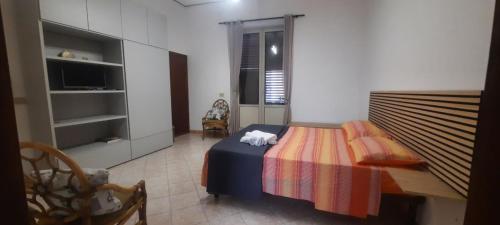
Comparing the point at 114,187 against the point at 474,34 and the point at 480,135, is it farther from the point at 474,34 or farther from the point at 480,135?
the point at 474,34

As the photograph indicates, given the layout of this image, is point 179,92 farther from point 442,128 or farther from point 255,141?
point 442,128

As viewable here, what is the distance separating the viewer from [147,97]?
3490mm

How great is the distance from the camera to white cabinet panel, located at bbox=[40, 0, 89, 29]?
225 cm

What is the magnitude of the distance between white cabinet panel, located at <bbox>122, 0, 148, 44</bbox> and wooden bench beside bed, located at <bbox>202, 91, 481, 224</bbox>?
245 centimetres

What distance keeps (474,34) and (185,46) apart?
480 centimetres

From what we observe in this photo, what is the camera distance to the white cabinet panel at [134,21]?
120 inches

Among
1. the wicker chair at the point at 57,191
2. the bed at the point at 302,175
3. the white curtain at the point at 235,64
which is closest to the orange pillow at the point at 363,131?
the bed at the point at 302,175

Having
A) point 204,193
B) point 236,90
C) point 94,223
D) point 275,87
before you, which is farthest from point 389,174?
point 236,90

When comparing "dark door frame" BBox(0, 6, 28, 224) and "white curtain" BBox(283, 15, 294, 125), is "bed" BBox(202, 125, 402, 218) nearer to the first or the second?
"dark door frame" BBox(0, 6, 28, 224)

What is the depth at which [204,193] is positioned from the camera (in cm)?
231

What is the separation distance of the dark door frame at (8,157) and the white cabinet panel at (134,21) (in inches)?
123

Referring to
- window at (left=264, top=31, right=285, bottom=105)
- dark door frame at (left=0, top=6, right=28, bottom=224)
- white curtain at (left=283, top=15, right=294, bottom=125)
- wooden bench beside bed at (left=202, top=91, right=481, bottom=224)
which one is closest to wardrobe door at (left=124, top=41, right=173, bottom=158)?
wooden bench beside bed at (left=202, top=91, right=481, bottom=224)

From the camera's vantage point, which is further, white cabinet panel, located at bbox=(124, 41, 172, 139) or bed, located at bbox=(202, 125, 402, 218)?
white cabinet panel, located at bbox=(124, 41, 172, 139)

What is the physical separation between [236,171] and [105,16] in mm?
2763
